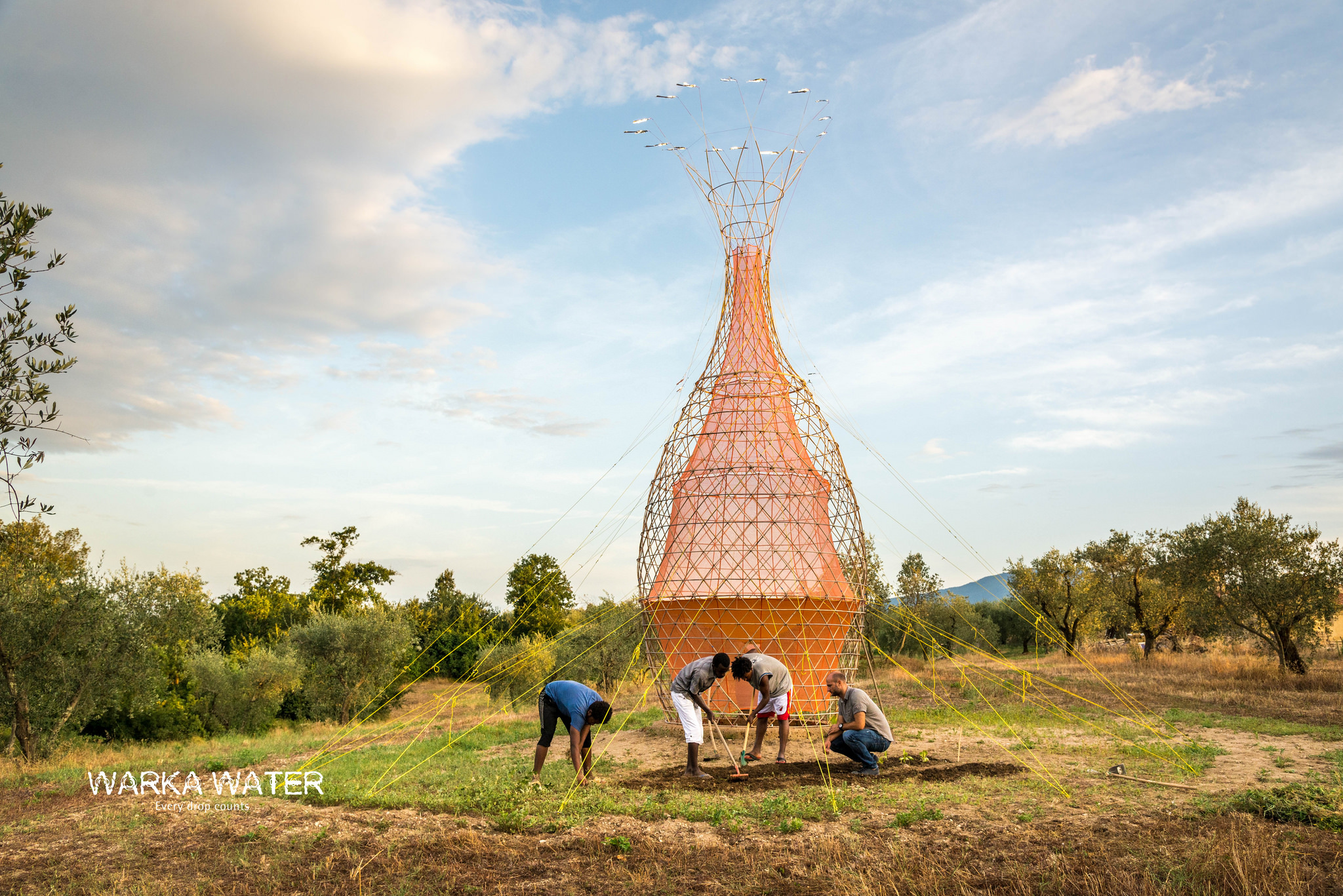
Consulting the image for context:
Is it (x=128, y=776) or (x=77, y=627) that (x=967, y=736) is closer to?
(x=128, y=776)

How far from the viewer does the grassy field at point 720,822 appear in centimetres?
599

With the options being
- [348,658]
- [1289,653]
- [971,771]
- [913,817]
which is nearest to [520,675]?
[348,658]

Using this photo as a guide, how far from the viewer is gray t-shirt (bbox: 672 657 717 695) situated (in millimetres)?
10016

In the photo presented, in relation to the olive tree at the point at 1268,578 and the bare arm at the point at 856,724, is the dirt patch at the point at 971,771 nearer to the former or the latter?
the bare arm at the point at 856,724

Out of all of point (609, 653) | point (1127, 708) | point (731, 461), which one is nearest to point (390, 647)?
point (609, 653)

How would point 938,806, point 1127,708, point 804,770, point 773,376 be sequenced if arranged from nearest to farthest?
point 938,806
point 804,770
point 773,376
point 1127,708

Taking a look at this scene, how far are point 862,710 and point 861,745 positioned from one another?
42cm

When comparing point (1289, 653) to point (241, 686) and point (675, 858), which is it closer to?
point (675, 858)

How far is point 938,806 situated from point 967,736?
232 inches

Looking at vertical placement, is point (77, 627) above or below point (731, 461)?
below

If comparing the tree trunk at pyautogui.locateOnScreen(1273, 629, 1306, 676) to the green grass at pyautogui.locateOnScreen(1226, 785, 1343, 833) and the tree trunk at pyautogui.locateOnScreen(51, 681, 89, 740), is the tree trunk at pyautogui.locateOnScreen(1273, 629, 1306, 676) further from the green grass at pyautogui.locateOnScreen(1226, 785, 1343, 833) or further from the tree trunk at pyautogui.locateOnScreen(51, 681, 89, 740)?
the tree trunk at pyautogui.locateOnScreen(51, 681, 89, 740)

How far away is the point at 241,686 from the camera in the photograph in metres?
23.6

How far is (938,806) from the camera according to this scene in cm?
805

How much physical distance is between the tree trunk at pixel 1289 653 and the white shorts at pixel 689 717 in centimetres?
2035
